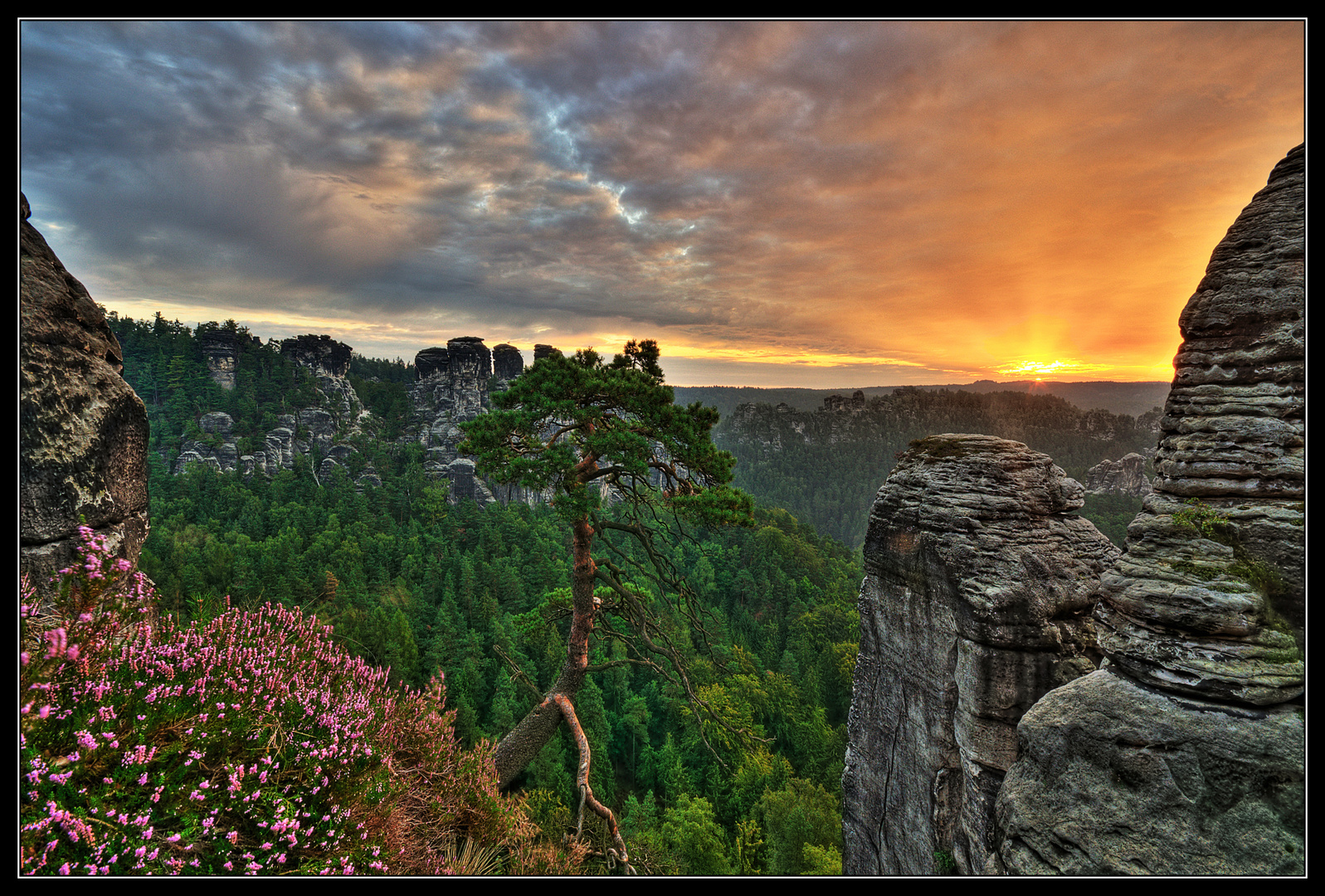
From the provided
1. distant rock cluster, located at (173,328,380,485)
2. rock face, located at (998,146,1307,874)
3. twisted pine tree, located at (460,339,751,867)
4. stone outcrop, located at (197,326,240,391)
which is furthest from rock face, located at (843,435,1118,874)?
stone outcrop, located at (197,326,240,391)

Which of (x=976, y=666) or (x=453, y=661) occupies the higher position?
(x=976, y=666)

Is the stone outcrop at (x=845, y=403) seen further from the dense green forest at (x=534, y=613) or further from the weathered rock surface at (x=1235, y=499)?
the weathered rock surface at (x=1235, y=499)

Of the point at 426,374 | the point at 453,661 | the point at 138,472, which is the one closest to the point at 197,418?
the point at 426,374

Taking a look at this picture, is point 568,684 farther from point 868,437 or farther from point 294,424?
point 868,437

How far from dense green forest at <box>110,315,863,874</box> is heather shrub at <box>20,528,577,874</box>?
70 cm

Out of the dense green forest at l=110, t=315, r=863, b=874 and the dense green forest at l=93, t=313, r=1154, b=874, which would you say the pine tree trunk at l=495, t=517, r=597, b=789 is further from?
the dense green forest at l=110, t=315, r=863, b=874

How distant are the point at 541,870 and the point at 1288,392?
10040 mm

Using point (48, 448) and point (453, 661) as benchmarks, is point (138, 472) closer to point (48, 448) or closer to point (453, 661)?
point (48, 448)

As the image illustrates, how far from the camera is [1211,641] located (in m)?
4.64

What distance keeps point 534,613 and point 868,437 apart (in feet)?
483

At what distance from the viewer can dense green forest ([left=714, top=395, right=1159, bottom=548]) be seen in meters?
109

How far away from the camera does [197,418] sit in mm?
64562

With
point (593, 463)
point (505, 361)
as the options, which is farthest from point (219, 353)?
point (593, 463)

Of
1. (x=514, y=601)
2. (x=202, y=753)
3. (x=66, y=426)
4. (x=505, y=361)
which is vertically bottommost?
Result: (x=514, y=601)
